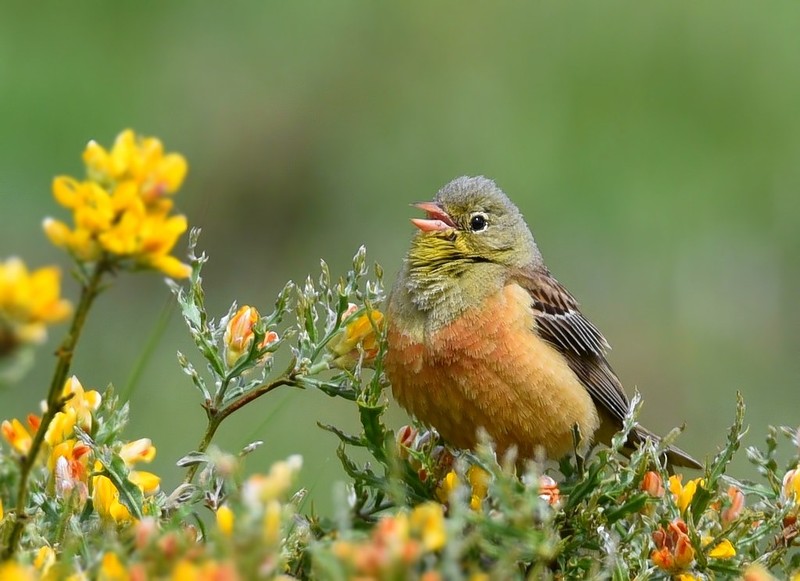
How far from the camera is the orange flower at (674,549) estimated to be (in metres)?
2.20

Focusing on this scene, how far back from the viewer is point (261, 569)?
4.79ft

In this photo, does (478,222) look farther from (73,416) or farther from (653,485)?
(73,416)

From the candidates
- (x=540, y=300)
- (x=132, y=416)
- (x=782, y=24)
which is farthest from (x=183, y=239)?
(x=782, y=24)

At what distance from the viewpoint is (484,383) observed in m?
3.31

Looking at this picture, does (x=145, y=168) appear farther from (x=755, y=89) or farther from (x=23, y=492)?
(x=755, y=89)

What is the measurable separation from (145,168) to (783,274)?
589cm

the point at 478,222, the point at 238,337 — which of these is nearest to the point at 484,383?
the point at 478,222

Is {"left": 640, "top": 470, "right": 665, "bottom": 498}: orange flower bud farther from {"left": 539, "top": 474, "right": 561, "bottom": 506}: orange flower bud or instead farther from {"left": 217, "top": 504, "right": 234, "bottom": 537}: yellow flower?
{"left": 217, "top": 504, "right": 234, "bottom": 537}: yellow flower

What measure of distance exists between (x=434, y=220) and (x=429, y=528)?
7.47ft

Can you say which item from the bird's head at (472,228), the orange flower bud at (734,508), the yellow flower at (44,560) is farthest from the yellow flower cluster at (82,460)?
the bird's head at (472,228)


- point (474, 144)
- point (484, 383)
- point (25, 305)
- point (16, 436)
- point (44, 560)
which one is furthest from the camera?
point (474, 144)

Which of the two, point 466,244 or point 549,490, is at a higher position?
point 466,244

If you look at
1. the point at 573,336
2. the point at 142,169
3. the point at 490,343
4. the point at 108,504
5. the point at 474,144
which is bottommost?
the point at 573,336

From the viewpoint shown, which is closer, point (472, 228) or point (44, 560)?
point (44, 560)
